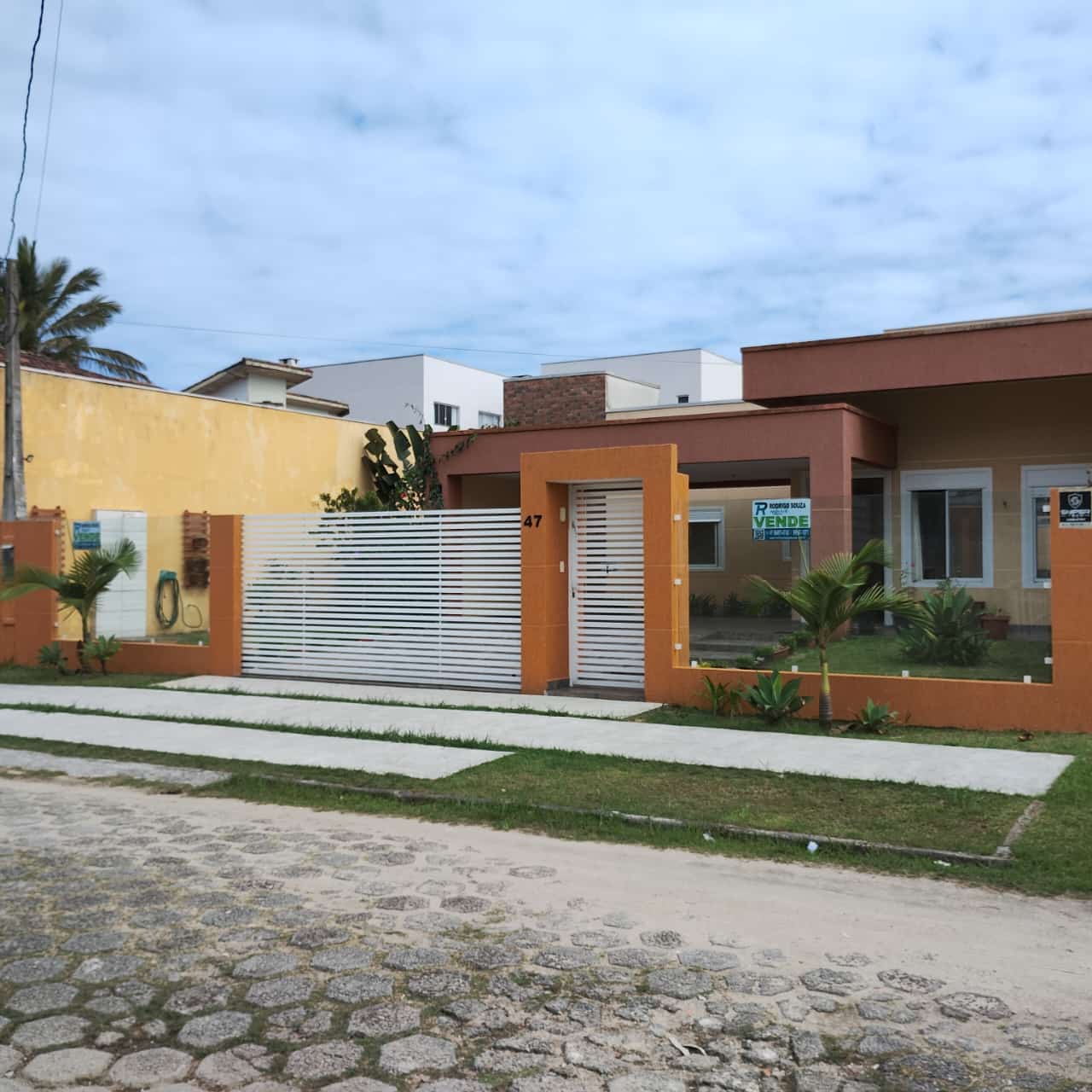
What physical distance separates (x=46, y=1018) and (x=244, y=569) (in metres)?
11.9

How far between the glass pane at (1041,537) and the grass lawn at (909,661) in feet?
22.9

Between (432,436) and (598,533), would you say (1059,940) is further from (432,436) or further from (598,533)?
(432,436)

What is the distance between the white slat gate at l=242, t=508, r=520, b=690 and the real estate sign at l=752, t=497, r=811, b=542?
2.92 m

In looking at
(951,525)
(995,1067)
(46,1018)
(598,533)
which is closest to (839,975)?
(995,1067)

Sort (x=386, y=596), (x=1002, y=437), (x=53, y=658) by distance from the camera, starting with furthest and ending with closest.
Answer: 1. (x=1002, y=437)
2. (x=53, y=658)
3. (x=386, y=596)

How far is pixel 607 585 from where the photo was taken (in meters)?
13.4

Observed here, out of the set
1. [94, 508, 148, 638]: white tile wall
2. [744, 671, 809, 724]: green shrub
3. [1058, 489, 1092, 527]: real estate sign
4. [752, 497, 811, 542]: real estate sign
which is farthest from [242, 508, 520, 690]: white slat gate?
[1058, 489, 1092, 527]: real estate sign

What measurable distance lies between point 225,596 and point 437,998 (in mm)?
12129

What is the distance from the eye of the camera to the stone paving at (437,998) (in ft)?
13.4

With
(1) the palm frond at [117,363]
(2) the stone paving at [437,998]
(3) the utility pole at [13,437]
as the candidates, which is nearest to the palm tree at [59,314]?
(1) the palm frond at [117,363]

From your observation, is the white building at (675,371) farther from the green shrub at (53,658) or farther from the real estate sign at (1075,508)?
the real estate sign at (1075,508)

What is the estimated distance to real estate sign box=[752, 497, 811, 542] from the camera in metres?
13.4

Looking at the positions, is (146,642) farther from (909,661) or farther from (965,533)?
(965,533)

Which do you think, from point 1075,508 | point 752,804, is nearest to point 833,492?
point 1075,508
